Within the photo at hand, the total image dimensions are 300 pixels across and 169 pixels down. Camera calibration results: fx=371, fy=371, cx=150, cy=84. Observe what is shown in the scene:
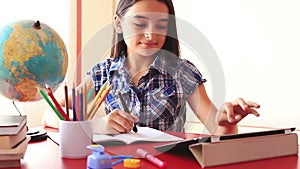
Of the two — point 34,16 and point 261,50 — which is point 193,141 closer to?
point 261,50

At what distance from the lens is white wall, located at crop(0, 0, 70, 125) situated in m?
1.82

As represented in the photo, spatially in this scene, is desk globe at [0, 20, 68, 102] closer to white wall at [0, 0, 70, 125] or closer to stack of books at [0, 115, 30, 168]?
stack of books at [0, 115, 30, 168]

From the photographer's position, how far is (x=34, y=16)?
194 centimetres

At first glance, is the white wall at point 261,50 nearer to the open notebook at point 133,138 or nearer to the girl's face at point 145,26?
the girl's face at point 145,26

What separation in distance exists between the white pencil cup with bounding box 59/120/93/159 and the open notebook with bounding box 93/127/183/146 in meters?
0.08

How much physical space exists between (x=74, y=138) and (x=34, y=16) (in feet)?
4.61

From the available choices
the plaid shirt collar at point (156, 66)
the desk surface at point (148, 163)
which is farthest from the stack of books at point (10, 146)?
the plaid shirt collar at point (156, 66)

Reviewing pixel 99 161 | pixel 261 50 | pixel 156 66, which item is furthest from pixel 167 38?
pixel 261 50

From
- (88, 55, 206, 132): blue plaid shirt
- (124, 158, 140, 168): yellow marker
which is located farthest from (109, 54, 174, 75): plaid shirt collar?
(124, 158, 140, 168): yellow marker

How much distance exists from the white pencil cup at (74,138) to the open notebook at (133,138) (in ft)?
0.26

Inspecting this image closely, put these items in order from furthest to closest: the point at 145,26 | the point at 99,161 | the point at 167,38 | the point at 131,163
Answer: the point at 167,38 → the point at 145,26 → the point at 131,163 → the point at 99,161

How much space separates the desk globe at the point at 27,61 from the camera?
2.92ft

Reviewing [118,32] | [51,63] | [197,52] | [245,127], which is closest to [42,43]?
[51,63]

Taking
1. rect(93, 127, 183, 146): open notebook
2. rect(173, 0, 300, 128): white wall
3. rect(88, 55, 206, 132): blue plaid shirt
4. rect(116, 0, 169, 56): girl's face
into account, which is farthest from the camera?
rect(173, 0, 300, 128): white wall
